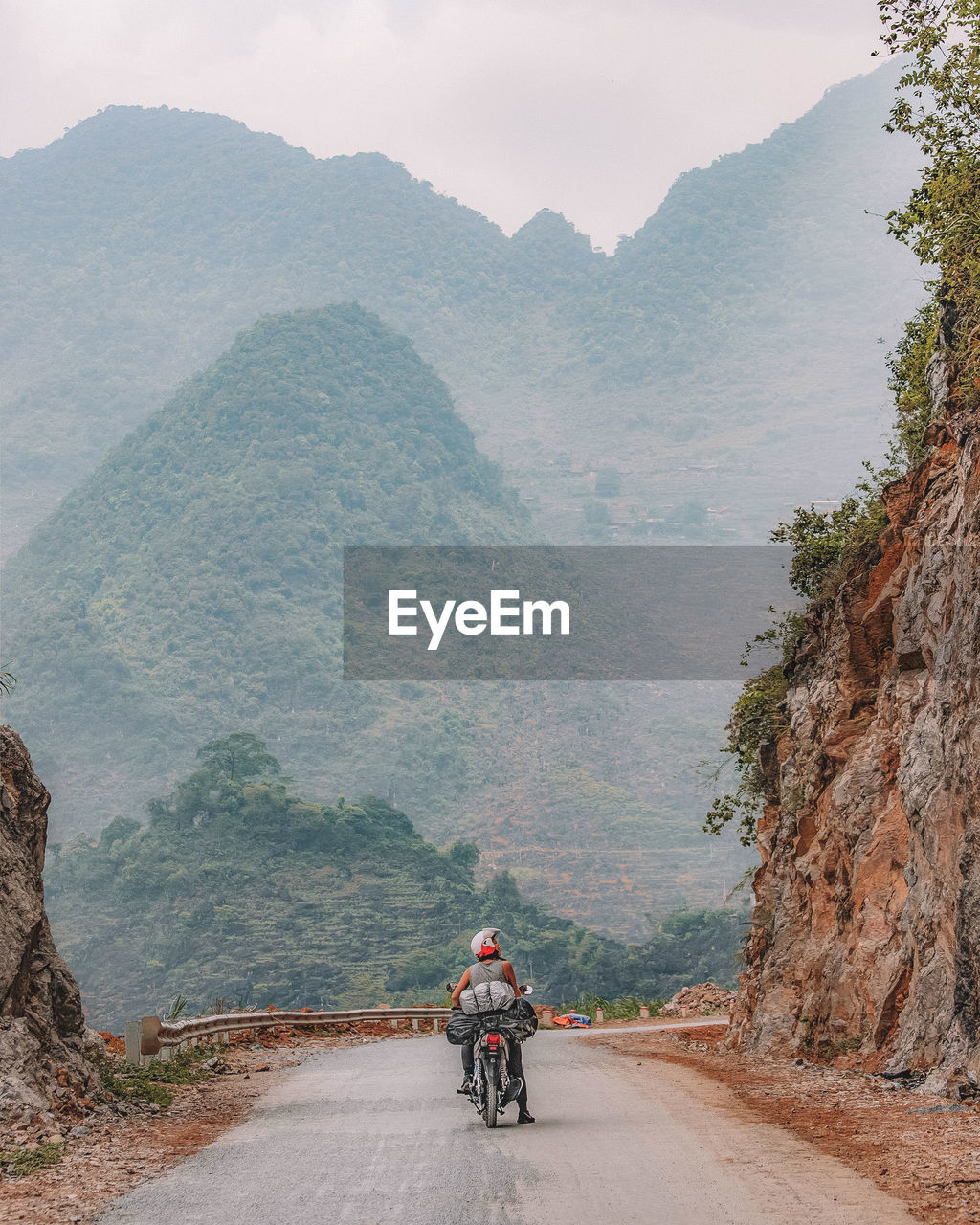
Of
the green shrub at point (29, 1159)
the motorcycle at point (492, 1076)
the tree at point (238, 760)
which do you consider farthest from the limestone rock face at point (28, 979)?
the tree at point (238, 760)

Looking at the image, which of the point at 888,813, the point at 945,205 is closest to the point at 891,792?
the point at 888,813

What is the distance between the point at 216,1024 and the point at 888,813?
11.2m

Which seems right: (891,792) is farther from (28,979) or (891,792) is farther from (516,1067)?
(28,979)

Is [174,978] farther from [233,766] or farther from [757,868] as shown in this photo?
[757,868]

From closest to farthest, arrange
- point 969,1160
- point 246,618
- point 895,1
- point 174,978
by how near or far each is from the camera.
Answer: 1. point 969,1160
2. point 895,1
3. point 174,978
4. point 246,618

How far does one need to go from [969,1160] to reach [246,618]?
178 metres

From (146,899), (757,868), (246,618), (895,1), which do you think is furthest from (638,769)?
(895,1)

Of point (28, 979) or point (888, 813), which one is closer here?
point (28, 979)

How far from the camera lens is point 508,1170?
33.3 ft

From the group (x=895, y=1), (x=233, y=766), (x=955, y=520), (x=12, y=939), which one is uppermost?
(x=895, y=1)

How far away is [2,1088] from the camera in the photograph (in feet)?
38.0

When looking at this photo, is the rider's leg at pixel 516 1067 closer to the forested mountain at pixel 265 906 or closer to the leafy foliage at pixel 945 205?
the leafy foliage at pixel 945 205

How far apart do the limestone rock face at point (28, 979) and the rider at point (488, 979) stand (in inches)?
132

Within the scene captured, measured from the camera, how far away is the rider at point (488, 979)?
504 inches
